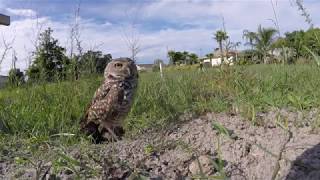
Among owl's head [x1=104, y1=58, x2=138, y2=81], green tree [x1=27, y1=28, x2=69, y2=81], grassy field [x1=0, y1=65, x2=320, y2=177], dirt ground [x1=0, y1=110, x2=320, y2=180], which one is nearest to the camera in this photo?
dirt ground [x1=0, y1=110, x2=320, y2=180]

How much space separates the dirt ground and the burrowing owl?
396mm

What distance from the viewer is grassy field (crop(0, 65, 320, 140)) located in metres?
3.91

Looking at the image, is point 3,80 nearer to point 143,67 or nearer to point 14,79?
point 14,79

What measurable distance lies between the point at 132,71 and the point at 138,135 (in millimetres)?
605

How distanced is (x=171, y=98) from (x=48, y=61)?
194 centimetres

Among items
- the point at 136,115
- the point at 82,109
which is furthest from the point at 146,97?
the point at 82,109

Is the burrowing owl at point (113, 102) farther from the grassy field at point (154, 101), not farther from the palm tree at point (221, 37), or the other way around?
the palm tree at point (221, 37)

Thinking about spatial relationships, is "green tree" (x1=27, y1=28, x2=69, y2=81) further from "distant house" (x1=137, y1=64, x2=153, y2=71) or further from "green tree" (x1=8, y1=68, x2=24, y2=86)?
"distant house" (x1=137, y1=64, x2=153, y2=71)

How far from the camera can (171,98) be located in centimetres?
464

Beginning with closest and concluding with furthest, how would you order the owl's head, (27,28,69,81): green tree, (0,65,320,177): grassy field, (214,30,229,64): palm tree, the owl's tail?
(0,65,320,177): grassy field < the owl's tail < the owl's head < (214,30,229,64): palm tree < (27,28,69,81): green tree

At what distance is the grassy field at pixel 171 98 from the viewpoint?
3910 millimetres

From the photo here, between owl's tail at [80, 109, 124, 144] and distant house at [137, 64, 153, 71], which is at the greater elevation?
distant house at [137, 64, 153, 71]


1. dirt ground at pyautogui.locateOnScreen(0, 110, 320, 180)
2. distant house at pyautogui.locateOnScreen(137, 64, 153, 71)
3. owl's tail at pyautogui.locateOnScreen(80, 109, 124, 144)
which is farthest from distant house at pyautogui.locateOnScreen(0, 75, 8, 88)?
dirt ground at pyautogui.locateOnScreen(0, 110, 320, 180)

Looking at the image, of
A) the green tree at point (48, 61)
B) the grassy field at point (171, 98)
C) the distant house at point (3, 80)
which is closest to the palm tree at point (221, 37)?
the grassy field at point (171, 98)
